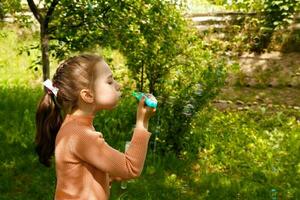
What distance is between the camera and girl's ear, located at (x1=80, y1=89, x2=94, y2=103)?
253cm

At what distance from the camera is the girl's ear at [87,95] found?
253 cm

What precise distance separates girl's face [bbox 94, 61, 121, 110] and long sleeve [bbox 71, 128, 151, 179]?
6.2 inches

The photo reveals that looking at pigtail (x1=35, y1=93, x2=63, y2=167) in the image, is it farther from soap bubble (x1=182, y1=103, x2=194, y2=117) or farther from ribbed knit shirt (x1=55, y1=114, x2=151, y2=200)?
soap bubble (x1=182, y1=103, x2=194, y2=117)

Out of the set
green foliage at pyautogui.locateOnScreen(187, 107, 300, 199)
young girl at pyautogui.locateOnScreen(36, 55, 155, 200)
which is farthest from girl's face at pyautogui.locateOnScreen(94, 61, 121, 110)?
green foliage at pyautogui.locateOnScreen(187, 107, 300, 199)

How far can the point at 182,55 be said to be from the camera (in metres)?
6.62

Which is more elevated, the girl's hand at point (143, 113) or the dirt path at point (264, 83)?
the girl's hand at point (143, 113)

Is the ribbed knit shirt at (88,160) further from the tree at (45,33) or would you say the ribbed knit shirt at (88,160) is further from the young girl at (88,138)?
the tree at (45,33)

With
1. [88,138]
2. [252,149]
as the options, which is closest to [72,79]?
[88,138]

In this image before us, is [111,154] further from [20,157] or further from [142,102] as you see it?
[20,157]

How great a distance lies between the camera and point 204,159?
6.42 m

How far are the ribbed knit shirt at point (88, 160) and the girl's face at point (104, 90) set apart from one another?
0.10 m

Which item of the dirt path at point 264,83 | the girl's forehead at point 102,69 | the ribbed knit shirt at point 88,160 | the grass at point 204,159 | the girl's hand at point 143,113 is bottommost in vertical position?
the grass at point 204,159

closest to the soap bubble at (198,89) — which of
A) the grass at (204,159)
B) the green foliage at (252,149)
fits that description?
the grass at (204,159)

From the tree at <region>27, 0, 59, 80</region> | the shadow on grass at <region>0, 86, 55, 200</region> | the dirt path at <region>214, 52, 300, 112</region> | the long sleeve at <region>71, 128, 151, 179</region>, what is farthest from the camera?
the dirt path at <region>214, 52, 300, 112</region>
